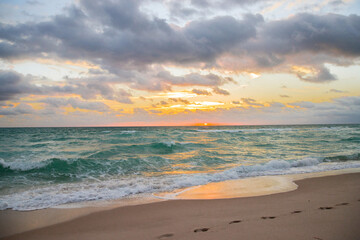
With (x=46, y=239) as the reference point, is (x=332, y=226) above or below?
above

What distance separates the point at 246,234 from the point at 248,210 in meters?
1.51

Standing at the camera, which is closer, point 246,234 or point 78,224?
point 246,234

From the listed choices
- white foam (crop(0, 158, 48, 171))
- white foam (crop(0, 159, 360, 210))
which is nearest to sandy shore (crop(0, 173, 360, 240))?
white foam (crop(0, 159, 360, 210))

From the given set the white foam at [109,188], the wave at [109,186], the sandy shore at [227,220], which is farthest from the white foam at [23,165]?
the sandy shore at [227,220]

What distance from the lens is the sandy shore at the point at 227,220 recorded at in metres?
4.02

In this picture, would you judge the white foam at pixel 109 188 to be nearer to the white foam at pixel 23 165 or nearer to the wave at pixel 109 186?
the wave at pixel 109 186

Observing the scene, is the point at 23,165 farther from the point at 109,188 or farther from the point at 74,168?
the point at 109,188

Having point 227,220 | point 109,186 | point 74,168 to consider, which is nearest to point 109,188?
point 109,186

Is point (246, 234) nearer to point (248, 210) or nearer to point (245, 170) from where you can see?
point (248, 210)

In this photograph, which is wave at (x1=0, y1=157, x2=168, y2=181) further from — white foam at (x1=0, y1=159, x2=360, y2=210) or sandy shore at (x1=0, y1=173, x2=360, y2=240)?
sandy shore at (x1=0, y1=173, x2=360, y2=240)

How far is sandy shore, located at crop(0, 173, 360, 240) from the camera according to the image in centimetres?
402

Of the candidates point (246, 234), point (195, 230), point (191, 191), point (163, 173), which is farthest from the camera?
point (163, 173)

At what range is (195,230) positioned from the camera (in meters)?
4.24

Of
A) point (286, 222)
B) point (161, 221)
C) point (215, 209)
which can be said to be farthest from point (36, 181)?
point (286, 222)
